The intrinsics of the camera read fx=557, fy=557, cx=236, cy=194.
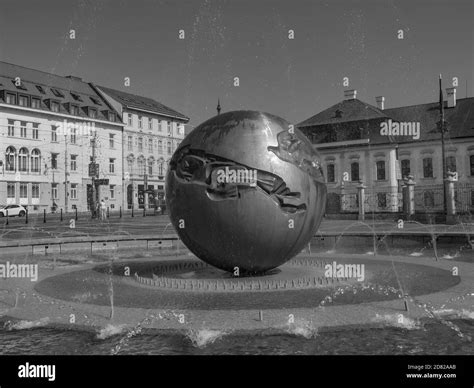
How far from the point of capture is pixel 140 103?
241 ft

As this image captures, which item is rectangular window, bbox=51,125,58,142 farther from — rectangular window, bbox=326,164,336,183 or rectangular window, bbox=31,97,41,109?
rectangular window, bbox=326,164,336,183

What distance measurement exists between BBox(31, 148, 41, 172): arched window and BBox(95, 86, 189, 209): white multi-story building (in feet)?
40.1

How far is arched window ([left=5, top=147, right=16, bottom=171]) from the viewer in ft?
173

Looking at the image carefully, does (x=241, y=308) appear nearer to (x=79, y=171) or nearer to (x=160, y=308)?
(x=160, y=308)

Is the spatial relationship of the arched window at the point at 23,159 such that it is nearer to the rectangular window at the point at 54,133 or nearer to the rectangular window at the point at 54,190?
the rectangular window at the point at 54,190

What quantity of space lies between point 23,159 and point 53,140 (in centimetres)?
500

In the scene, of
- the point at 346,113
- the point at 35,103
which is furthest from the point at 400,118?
the point at 35,103

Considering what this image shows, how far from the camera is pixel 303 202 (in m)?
10.6

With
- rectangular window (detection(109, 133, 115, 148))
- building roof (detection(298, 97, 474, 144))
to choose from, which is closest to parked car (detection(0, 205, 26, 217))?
rectangular window (detection(109, 133, 115, 148))

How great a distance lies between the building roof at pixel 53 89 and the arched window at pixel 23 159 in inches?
197

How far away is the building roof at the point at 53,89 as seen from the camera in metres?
55.9

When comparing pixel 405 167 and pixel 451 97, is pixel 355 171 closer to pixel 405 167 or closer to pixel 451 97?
pixel 405 167
